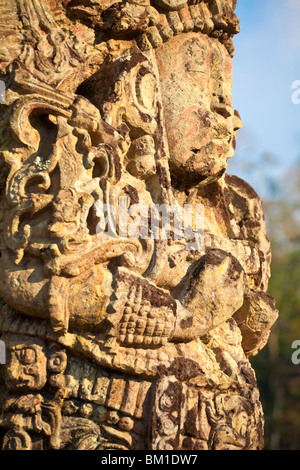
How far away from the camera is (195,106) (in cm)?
430

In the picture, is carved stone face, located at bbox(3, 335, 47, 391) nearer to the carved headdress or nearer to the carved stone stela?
the carved stone stela

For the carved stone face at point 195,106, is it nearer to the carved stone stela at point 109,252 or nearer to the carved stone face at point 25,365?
the carved stone stela at point 109,252

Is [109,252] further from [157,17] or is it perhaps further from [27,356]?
[157,17]

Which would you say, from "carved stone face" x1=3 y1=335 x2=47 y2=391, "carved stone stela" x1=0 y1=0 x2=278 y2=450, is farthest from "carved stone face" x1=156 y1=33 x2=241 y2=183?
"carved stone face" x1=3 y1=335 x2=47 y2=391

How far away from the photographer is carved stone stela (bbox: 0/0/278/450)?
11.1 ft

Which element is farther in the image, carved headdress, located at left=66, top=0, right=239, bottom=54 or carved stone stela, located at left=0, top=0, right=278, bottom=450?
carved headdress, located at left=66, top=0, right=239, bottom=54

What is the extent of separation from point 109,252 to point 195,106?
136 centimetres

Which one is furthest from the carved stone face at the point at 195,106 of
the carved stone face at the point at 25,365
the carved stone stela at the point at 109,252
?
the carved stone face at the point at 25,365

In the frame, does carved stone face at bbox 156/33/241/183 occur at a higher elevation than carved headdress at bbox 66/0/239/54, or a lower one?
lower

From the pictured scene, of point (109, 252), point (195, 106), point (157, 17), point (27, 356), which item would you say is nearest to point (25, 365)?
point (27, 356)

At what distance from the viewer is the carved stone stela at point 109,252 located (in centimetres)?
337

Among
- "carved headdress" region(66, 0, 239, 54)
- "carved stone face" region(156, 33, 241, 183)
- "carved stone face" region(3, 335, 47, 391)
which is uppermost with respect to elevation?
"carved headdress" region(66, 0, 239, 54)
